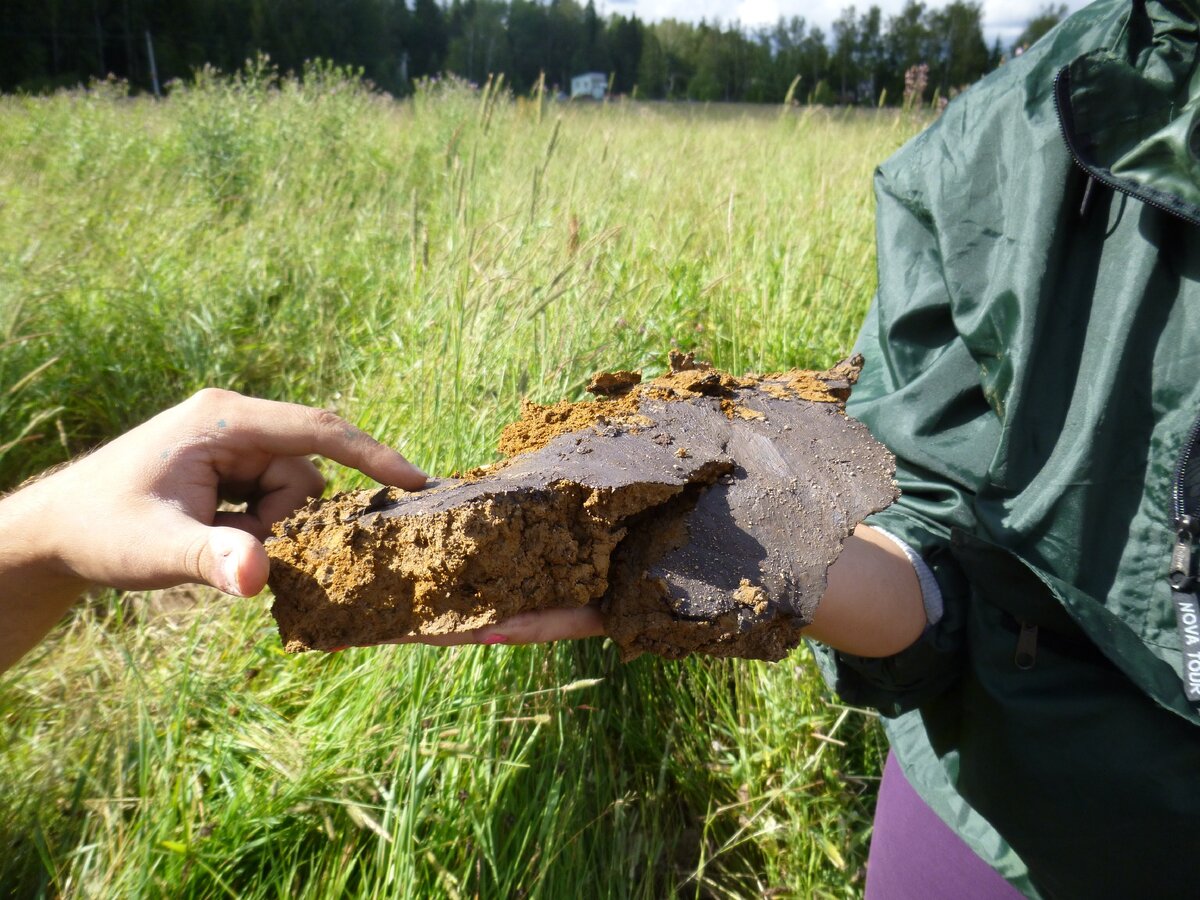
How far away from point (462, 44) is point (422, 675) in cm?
3032

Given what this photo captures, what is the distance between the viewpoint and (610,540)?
3.14ft

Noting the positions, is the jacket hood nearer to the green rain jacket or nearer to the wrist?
the green rain jacket

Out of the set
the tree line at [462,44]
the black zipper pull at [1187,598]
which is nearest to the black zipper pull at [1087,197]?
the black zipper pull at [1187,598]

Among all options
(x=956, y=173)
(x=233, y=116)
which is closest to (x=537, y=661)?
(x=956, y=173)

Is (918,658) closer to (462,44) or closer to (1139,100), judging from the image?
(1139,100)

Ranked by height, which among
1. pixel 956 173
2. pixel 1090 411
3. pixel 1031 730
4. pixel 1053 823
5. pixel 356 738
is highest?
pixel 956 173

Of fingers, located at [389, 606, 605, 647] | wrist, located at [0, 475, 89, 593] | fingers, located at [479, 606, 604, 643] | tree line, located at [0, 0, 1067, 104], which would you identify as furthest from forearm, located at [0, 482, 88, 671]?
tree line, located at [0, 0, 1067, 104]

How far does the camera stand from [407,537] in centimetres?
89

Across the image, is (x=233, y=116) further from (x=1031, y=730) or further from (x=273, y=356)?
(x=1031, y=730)

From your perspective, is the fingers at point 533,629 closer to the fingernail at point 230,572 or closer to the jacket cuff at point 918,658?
the fingernail at point 230,572

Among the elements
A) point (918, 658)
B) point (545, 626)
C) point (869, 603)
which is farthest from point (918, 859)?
point (545, 626)

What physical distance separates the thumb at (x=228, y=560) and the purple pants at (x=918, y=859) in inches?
49.3

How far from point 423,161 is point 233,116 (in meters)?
1.42

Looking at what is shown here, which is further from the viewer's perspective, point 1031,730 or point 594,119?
point 594,119
